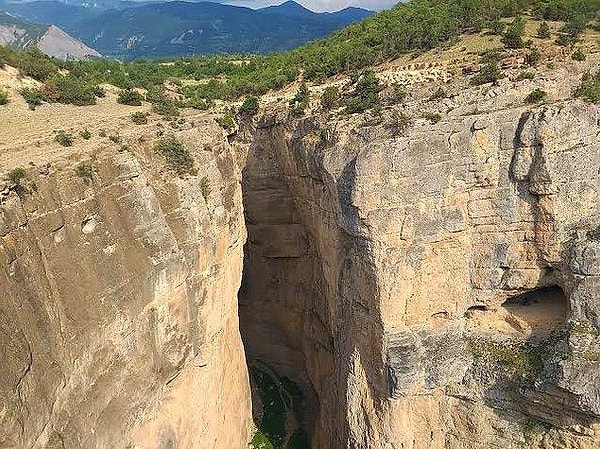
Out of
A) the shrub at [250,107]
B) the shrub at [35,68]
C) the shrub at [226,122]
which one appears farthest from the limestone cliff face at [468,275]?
the shrub at [35,68]

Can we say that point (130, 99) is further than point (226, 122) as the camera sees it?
Yes

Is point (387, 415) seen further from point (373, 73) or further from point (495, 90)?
point (373, 73)

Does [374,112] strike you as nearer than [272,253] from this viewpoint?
Yes

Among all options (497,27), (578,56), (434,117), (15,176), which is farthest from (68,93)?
(578,56)

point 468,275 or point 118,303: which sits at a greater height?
point 118,303

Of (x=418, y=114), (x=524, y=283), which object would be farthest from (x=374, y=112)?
(x=524, y=283)

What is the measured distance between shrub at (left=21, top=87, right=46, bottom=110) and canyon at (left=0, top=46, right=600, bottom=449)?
1.50 feet

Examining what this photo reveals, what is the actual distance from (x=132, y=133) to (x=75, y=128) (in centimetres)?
242

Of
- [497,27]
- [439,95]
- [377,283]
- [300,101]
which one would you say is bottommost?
[377,283]

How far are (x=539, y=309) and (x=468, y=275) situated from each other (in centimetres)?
338

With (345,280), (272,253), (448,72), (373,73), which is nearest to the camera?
(345,280)

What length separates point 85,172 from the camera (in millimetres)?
15977

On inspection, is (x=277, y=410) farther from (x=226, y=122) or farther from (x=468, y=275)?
(x=226, y=122)

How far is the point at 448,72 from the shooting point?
961 inches
